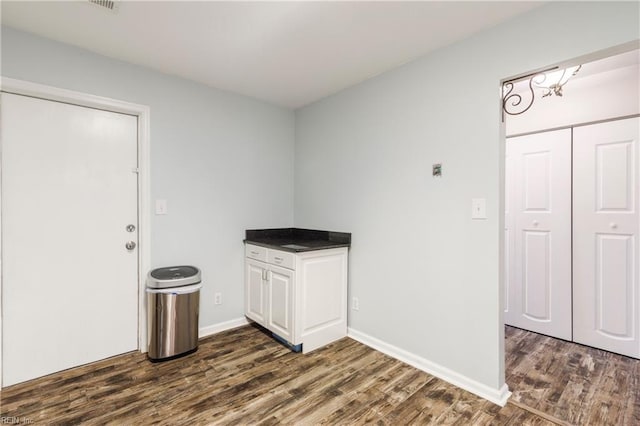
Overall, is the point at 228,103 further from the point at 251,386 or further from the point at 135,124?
the point at 251,386

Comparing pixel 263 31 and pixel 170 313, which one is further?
pixel 170 313

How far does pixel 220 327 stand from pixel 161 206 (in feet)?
4.20

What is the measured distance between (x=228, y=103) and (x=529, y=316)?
3.67 m

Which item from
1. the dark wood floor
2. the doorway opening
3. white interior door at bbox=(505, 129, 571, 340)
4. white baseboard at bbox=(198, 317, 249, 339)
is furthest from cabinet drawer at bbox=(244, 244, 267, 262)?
white interior door at bbox=(505, 129, 571, 340)

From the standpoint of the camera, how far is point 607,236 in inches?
94.3

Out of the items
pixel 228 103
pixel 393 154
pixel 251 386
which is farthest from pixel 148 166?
pixel 393 154

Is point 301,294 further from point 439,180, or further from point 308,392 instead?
point 439,180

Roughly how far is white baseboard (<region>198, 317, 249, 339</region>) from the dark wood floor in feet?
0.94

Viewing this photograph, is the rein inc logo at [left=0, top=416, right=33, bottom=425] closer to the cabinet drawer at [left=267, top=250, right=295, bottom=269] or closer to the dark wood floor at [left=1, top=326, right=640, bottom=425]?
the dark wood floor at [left=1, top=326, right=640, bottom=425]

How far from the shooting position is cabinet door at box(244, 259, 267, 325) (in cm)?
270

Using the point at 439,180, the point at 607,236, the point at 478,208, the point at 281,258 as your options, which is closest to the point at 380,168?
the point at 439,180

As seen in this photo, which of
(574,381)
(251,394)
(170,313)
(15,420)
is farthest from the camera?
(170,313)

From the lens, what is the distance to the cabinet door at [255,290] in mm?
2695

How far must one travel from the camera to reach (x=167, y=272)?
7.78 ft
